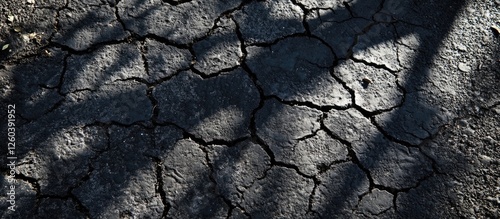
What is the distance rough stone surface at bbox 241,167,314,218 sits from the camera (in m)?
2.97

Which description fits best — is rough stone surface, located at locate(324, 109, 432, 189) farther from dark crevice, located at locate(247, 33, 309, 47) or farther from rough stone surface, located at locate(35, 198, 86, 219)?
rough stone surface, located at locate(35, 198, 86, 219)

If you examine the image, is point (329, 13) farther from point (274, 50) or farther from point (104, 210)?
point (104, 210)

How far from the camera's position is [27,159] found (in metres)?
3.01

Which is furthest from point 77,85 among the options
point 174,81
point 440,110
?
point 440,110

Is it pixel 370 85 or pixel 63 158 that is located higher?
pixel 370 85

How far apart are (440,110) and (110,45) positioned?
8.10 feet

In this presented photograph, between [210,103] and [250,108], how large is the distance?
284 millimetres

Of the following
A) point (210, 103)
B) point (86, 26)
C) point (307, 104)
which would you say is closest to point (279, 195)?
point (307, 104)

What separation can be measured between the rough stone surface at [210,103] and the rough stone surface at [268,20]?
1.18ft

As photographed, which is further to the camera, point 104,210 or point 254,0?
point 254,0

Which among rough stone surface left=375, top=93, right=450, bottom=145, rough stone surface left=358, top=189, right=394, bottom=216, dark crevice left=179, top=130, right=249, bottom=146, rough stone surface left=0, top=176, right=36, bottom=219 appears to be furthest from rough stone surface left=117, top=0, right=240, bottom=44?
rough stone surface left=358, top=189, right=394, bottom=216

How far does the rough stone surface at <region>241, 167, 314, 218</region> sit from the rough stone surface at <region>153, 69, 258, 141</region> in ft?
1.24

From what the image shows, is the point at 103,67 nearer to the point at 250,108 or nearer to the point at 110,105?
the point at 110,105

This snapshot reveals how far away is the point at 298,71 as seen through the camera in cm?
344
